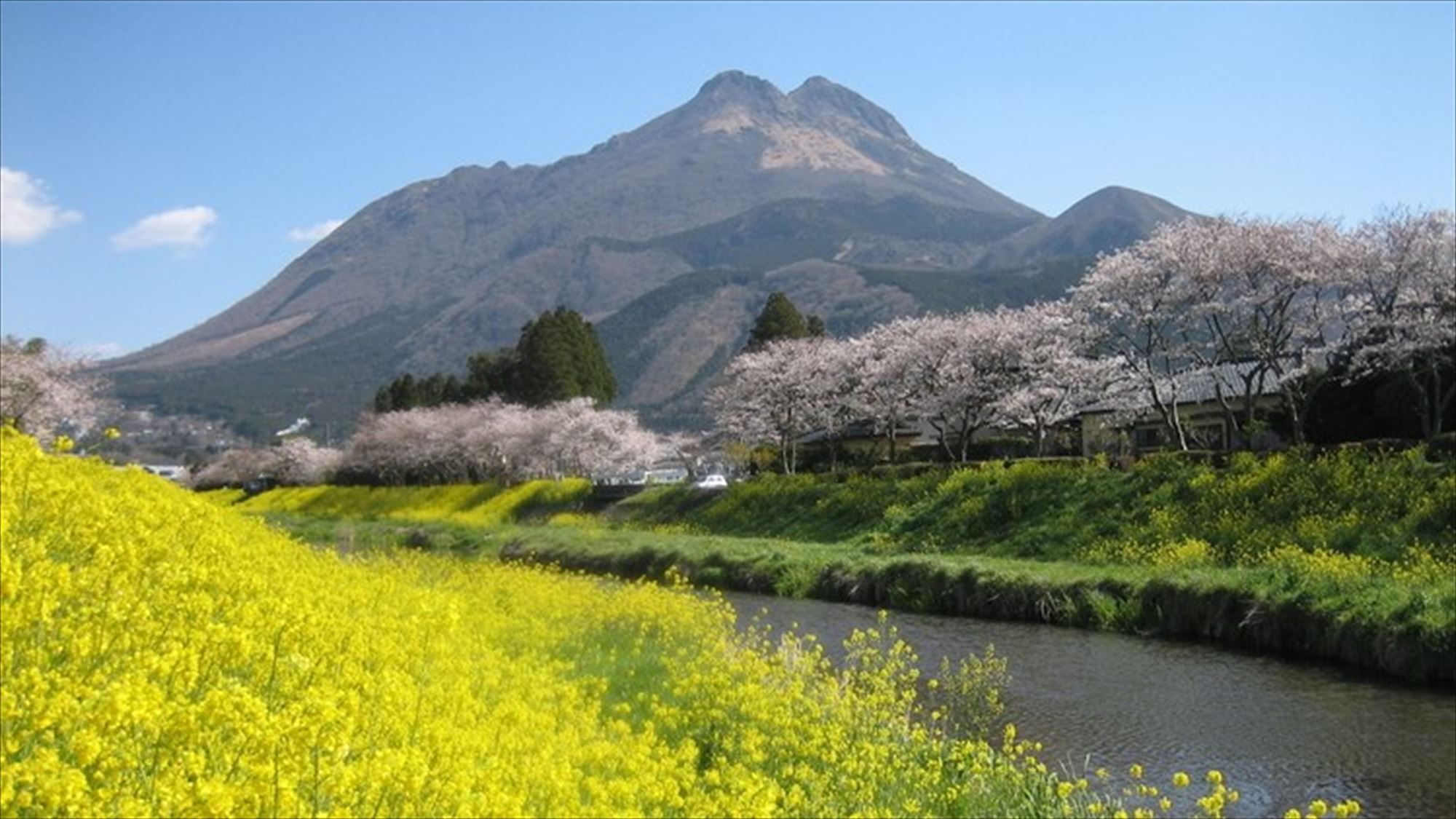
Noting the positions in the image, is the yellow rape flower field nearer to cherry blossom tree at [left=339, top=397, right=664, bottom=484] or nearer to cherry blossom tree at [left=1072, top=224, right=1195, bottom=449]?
cherry blossom tree at [left=1072, top=224, right=1195, bottom=449]

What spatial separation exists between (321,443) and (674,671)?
152274mm

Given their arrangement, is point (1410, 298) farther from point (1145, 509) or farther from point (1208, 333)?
point (1145, 509)

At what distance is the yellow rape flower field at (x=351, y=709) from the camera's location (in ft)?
11.8

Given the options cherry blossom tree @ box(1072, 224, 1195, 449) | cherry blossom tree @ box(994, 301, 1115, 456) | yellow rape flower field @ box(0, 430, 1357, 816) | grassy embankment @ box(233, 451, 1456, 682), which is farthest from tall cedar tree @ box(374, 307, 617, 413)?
yellow rape flower field @ box(0, 430, 1357, 816)

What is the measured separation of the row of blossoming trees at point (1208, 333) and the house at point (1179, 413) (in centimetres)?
27

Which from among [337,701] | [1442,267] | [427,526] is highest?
[1442,267]

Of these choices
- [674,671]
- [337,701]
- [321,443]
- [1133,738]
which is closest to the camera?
[337,701]

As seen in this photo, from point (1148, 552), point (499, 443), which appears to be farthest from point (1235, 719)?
point (499, 443)

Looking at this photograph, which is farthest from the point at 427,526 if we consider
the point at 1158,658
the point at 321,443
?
the point at 321,443

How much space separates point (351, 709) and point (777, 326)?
2259 inches

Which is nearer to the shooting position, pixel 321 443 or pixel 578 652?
pixel 578 652

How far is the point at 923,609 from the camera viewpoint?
2214 centimetres

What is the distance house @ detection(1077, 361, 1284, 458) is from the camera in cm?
4203

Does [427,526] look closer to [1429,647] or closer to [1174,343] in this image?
[1174,343]
